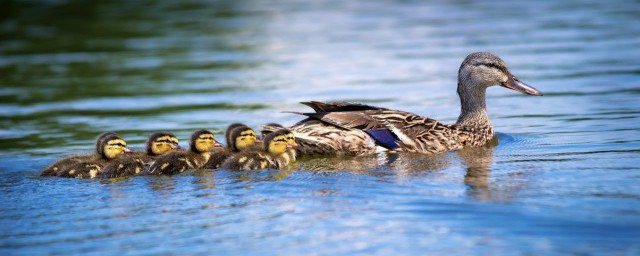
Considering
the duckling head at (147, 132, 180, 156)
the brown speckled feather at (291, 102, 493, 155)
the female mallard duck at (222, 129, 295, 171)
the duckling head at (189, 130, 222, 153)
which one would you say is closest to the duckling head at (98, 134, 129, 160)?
the duckling head at (147, 132, 180, 156)

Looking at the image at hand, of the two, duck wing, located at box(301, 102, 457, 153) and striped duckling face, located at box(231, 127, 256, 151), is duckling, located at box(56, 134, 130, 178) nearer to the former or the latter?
striped duckling face, located at box(231, 127, 256, 151)

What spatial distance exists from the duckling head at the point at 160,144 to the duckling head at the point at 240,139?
18.9 inches

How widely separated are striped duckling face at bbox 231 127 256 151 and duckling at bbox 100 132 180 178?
517 millimetres

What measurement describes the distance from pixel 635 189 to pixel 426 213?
155 cm

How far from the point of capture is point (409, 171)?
8.55 metres

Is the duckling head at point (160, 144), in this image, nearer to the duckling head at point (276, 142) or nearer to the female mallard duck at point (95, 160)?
the female mallard duck at point (95, 160)

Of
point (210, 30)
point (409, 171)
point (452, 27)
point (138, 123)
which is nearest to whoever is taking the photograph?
point (409, 171)

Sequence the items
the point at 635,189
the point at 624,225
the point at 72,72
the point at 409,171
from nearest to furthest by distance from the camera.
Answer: the point at 624,225 < the point at 635,189 < the point at 409,171 < the point at 72,72

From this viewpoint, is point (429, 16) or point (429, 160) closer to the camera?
point (429, 160)

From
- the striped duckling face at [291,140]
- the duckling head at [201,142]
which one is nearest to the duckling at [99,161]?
the duckling head at [201,142]

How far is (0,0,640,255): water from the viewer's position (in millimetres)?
6754

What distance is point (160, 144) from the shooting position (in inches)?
362

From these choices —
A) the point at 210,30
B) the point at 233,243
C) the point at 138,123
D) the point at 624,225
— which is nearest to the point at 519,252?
the point at 624,225

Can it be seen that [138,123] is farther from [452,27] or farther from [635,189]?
[452,27]
